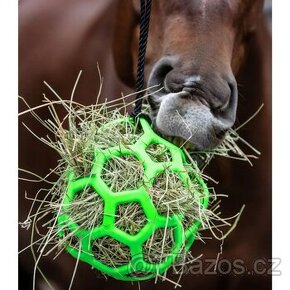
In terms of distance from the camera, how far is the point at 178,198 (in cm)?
75

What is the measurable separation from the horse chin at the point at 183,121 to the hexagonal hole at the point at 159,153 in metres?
0.02

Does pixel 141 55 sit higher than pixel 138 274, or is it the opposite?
pixel 141 55

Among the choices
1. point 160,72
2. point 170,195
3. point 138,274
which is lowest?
point 138,274

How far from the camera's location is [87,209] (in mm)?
743

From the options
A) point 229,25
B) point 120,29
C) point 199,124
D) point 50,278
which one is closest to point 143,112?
point 199,124

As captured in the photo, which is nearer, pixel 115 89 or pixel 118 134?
pixel 118 134

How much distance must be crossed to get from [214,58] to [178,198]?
204mm

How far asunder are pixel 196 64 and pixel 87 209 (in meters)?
0.23

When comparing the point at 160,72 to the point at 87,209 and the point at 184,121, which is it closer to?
the point at 184,121

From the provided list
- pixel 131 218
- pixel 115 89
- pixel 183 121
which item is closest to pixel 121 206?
pixel 131 218

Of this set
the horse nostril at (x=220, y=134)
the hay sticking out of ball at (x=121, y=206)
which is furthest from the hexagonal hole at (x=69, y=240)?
the horse nostril at (x=220, y=134)

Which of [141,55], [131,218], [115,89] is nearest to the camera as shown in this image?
[131,218]
